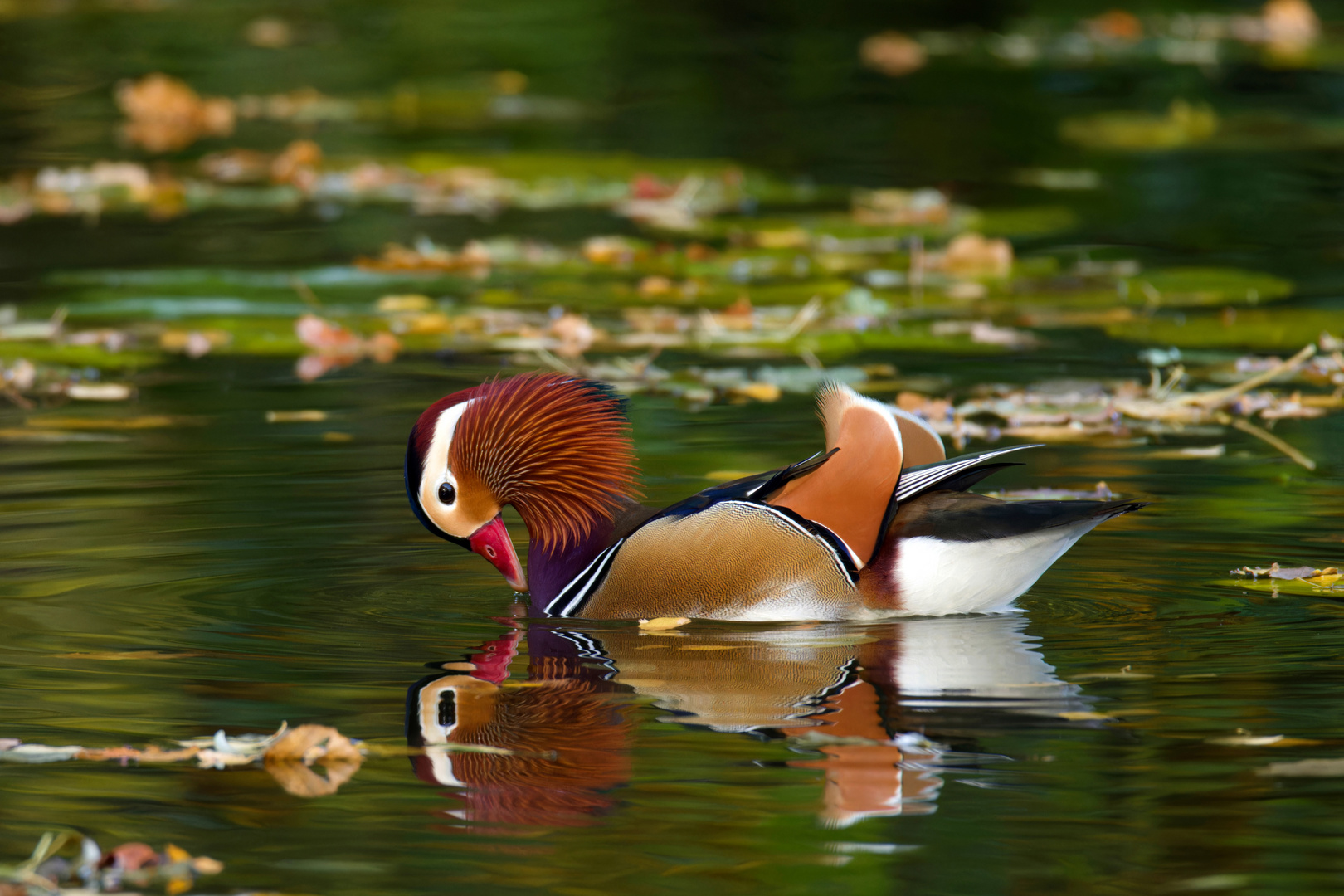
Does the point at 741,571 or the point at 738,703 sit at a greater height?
the point at 741,571

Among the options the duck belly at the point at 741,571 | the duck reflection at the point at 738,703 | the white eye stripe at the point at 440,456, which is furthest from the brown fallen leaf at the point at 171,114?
the duck reflection at the point at 738,703

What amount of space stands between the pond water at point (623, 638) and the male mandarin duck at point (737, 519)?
0.12m

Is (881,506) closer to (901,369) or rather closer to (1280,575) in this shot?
(1280,575)

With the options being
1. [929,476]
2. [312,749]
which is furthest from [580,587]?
[312,749]

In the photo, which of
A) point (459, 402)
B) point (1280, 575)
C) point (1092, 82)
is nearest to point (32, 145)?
point (1092, 82)

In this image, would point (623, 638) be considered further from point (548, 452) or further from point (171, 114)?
point (171, 114)

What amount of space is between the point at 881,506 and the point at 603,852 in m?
1.99

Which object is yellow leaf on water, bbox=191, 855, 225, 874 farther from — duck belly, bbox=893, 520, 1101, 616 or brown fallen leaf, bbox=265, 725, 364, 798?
duck belly, bbox=893, 520, 1101, 616

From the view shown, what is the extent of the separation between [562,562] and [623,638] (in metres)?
0.45

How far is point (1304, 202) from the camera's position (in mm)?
14234

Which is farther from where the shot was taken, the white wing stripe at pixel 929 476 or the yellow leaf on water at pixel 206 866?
the white wing stripe at pixel 929 476

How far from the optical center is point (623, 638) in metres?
6.05

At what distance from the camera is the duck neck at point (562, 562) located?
6.38m

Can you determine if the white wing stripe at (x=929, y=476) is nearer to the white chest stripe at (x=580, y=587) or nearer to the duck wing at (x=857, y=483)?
the duck wing at (x=857, y=483)
